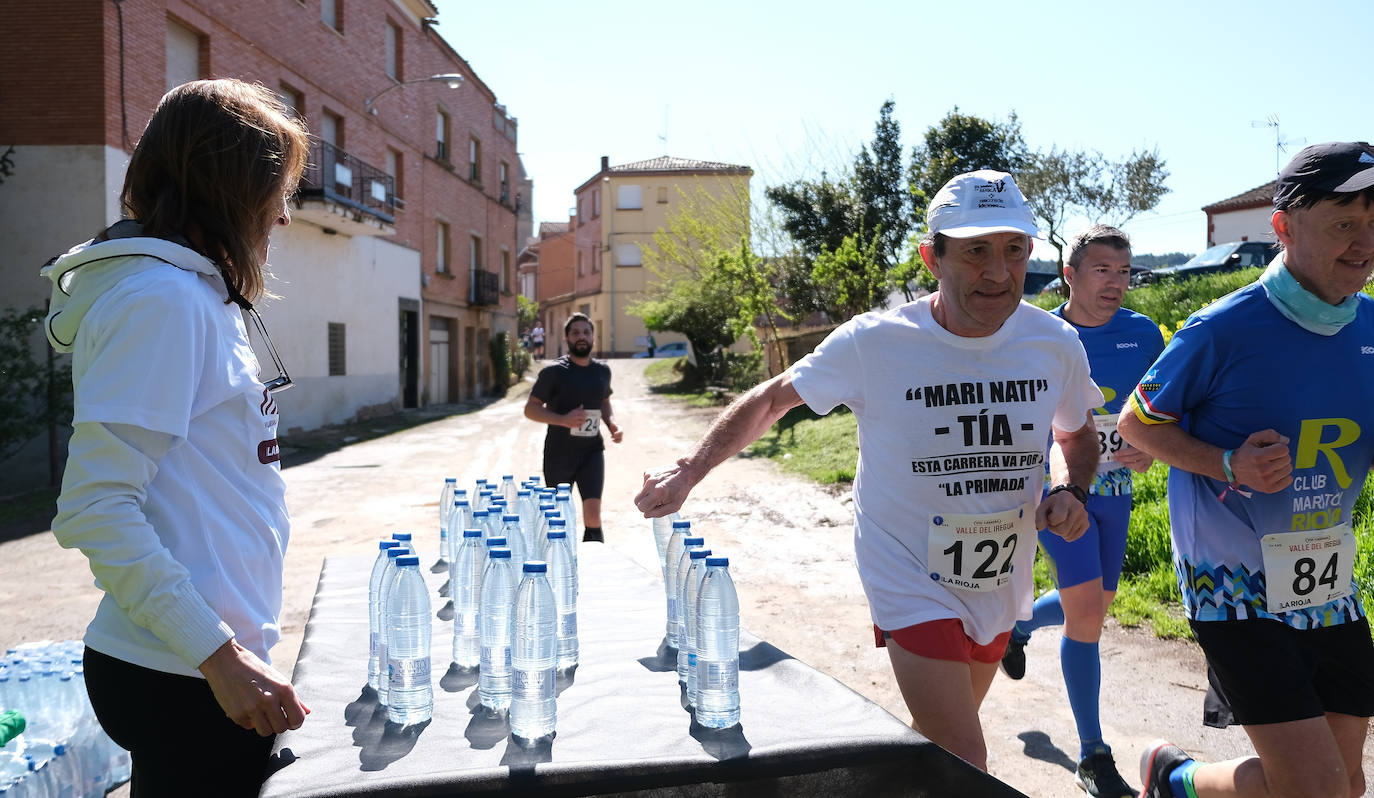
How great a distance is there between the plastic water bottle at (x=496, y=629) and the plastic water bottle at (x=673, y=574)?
62 centimetres

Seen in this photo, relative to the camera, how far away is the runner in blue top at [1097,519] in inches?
155

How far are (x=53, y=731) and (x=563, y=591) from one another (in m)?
2.17

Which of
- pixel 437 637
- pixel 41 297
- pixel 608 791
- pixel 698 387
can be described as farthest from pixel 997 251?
pixel 698 387

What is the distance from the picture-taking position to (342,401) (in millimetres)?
23328

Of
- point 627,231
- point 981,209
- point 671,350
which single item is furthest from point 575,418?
point 627,231

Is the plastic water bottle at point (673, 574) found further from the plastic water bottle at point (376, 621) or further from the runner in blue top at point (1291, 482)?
the runner in blue top at point (1291, 482)

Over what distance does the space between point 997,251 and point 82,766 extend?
3.98 meters

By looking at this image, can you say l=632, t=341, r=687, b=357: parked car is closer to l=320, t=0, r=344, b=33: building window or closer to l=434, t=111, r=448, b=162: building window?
l=434, t=111, r=448, b=162: building window

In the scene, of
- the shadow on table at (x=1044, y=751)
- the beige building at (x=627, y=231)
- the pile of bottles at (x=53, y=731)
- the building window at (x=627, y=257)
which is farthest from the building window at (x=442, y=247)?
the shadow on table at (x=1044, y=751)

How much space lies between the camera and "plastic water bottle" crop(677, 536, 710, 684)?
2635 mm

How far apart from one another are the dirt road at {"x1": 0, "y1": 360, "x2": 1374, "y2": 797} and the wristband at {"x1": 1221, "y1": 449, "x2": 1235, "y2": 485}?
60.1 inches

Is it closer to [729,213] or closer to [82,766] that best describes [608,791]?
[82,766]

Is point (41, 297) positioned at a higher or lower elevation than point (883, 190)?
lower

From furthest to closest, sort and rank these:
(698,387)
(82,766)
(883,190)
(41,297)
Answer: (698,387)
(883,190)
(41,297)
(82,766)
